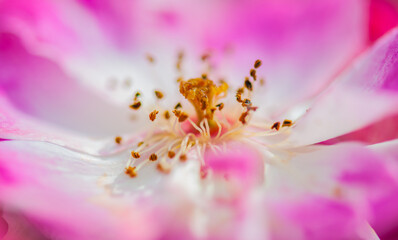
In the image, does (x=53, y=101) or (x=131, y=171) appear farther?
(x=53, y=101)

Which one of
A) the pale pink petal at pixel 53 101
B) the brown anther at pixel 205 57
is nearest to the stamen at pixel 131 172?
the pale pink petal at pixel 53 101

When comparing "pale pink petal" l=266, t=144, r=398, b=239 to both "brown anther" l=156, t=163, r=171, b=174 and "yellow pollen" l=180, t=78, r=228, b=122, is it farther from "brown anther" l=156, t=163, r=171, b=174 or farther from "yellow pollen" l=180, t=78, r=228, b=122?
"yellow pollen" l=180, t=78, r=228, b=122

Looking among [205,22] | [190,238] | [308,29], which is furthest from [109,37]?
[190,238]

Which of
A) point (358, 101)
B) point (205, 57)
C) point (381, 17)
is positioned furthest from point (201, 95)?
point (381, 17)

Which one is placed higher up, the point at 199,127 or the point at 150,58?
the point at 150,58

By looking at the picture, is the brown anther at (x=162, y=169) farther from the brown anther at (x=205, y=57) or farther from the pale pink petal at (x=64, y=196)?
the brown anther at (x=205, y=57)

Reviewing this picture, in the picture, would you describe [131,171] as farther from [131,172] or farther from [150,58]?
[150,58]
